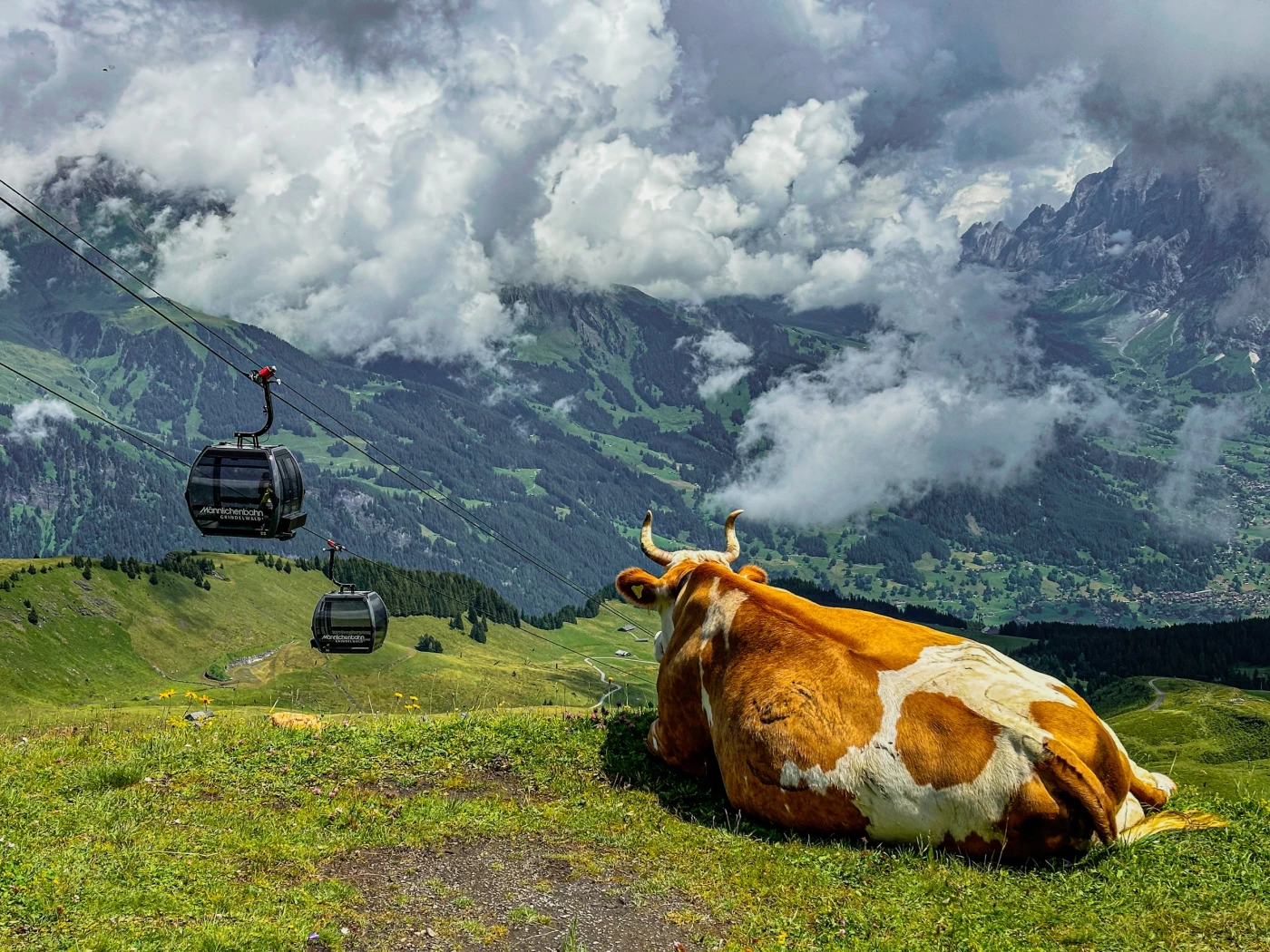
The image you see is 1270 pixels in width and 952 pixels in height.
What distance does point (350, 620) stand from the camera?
3741 cm

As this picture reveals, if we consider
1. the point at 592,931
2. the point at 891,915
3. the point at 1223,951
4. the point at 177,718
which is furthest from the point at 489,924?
the point at 177,718

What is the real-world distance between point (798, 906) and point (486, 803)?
549 cm

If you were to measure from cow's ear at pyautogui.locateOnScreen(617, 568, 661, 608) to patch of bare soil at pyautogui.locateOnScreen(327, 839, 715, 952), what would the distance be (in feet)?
22.4

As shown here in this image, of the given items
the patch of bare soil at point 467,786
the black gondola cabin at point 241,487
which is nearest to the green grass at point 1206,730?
the black gondola cabin at point 241,487

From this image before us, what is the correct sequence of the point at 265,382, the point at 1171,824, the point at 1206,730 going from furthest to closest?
the point at 1206,730 < the point at 265,382 < the point at 1171,824

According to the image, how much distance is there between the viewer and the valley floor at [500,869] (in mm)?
9828

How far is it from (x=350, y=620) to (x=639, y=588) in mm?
22160

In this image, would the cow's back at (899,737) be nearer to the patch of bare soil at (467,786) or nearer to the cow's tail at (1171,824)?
the cow's tail at (1171,824)

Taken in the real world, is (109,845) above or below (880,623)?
below

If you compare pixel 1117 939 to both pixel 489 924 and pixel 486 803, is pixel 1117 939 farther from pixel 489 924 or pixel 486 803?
pixel 486 803

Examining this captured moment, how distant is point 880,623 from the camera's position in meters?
14.9

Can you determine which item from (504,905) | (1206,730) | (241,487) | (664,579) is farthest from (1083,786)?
(1206,730)

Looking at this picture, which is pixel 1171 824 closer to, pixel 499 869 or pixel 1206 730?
pixel 499 869

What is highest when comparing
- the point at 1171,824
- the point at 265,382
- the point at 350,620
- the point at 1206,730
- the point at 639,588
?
the point at 265,382
